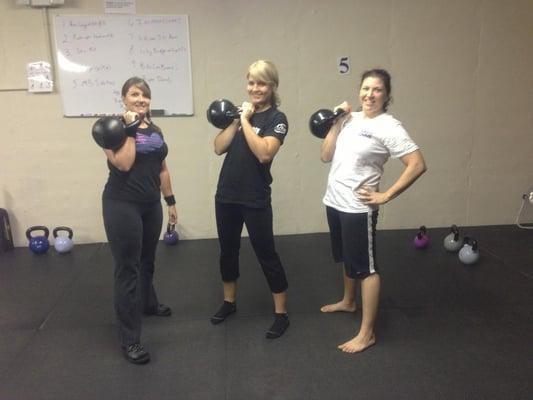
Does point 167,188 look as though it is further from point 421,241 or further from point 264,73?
point 421,241

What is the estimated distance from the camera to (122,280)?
74.5 inches

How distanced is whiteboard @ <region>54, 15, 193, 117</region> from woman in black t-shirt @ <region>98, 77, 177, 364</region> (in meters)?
1.47

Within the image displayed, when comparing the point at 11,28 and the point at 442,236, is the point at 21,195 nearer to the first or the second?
the point at 11,28

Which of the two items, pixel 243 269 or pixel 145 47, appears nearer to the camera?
pixel 243 269

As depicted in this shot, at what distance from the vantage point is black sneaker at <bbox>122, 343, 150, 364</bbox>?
6.48 ft

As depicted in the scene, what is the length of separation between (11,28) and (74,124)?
80 cm

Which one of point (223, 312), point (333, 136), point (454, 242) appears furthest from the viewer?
point (454, 242)

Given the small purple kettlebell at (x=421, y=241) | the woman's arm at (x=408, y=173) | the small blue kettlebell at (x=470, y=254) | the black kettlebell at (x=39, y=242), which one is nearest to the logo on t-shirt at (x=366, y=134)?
the woman's arm at (x=408, y=173)

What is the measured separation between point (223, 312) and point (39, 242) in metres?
1.83

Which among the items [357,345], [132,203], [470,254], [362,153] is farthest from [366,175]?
[470,254]

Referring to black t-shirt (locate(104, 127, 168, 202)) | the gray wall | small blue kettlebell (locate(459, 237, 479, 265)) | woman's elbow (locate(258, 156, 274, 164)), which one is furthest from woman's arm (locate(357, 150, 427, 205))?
the gray wall

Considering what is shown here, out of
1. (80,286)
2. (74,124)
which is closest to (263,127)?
(80,286)

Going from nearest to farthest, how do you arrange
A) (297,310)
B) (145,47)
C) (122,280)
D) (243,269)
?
(122,280)
(297,310)
(243,269)
(145,47)

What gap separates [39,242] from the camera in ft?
11.0
